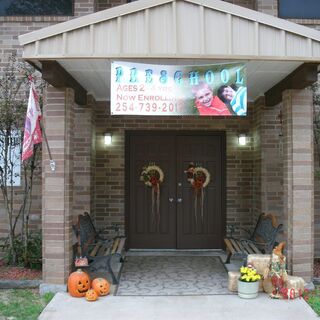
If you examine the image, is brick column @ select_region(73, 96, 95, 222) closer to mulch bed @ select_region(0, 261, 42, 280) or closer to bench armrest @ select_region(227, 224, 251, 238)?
mulch bed @ select_region(0, 261, 42, 280)

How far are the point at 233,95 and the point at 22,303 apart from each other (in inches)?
145

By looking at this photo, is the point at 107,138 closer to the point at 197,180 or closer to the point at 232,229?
the point at 197,180

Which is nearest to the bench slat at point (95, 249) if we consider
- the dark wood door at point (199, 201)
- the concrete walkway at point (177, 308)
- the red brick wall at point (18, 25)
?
the concrete walkway at point (177, 308)

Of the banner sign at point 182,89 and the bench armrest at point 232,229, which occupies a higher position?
the banner sign at point 182,89

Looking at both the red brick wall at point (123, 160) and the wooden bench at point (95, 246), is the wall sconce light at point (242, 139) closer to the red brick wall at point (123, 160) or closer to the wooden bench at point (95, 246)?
the red brick wall at point (123, 160)

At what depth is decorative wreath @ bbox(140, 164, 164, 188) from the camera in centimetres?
852

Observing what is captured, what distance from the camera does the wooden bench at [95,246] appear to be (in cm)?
626

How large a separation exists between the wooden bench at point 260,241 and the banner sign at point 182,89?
2011 millimetres

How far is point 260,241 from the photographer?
293 inches

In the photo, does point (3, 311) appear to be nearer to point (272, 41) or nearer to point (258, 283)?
point (258, 283)

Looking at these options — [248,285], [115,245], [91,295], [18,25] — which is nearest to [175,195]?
[115,245]

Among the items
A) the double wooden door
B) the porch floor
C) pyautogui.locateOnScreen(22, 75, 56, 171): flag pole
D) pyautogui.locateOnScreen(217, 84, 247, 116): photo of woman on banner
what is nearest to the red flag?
pyautogui.locateOnScreen(22, 75, 56, 171): flag pole

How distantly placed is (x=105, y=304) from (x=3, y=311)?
47.0 inches

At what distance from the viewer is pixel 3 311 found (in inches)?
206
